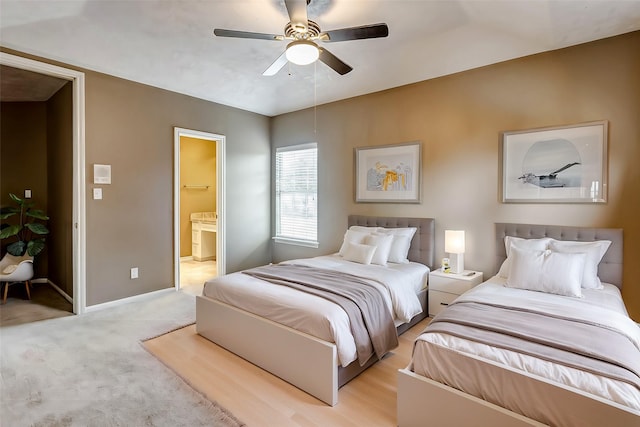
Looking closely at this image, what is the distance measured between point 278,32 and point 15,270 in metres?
4.36

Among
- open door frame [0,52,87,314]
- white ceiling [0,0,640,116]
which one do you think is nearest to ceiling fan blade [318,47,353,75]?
white ceiling [0,0,640,116]

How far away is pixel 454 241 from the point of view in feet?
11.6

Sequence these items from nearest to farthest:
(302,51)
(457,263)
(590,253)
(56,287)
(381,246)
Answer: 1. (302,51)
2. (590,253)
3. (457,263)
4. (381,246)
5. (56,287)

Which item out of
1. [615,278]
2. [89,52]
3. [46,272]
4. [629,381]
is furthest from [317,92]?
[46,272]

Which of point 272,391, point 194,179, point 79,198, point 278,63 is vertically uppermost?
point 278,63

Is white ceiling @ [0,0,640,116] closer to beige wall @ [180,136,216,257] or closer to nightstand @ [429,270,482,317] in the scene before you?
nightstand @ [429,270,482,317]

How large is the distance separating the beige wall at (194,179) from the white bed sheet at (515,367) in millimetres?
6050

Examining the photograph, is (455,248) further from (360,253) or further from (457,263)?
(360,253)

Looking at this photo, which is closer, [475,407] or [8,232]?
[475,407]

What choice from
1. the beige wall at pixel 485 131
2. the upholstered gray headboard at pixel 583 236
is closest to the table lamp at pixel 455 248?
the beige wall at pixel 485 131

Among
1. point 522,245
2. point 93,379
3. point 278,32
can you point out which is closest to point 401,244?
point 522,245

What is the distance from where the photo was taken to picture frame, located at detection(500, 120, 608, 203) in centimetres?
299

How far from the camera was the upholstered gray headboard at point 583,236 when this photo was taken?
2863 mm

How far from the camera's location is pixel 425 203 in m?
4.08
